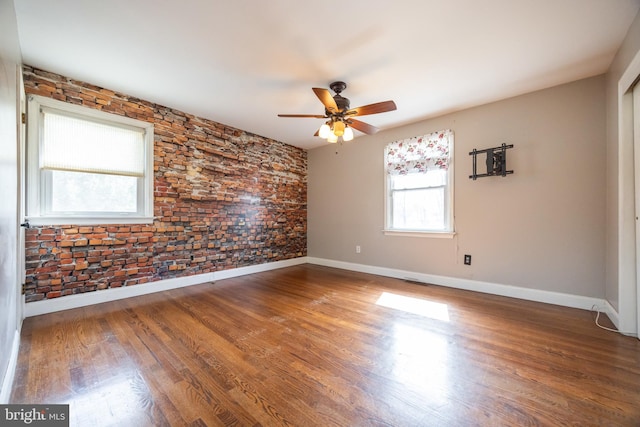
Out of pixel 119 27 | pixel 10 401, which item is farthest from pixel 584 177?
pixel 10 401

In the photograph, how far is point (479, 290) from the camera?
10.9 feet

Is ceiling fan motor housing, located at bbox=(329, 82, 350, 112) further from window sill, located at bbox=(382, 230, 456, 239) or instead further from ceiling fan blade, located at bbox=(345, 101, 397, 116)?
window sill, located at bbox=(382, 230, 456, 239)

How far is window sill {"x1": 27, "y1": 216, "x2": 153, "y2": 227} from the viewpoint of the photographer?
2.54m

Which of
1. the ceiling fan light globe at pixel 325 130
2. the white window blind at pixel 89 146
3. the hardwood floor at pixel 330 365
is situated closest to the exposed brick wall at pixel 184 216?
the white window blind at pixel 89 146

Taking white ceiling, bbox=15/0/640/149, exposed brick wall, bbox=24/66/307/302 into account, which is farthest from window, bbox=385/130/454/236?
exposed brick wall, bbox=24/66/307/302

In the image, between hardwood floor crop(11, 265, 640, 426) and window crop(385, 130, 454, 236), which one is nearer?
hardwood floor crop(11, 265, 640, 426)

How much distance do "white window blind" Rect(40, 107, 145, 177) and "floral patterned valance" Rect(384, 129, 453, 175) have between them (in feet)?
12.0

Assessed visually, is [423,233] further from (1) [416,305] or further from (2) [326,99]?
(2) [326,99]

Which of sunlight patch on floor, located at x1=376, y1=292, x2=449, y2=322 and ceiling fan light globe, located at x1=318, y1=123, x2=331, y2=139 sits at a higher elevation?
ceiling fan light globe, located at x1=318, y1=123, x2=331, y2=139

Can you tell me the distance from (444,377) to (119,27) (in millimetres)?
3488

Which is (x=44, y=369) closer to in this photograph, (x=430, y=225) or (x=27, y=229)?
(x=27, y=229)

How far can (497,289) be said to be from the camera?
3203mm

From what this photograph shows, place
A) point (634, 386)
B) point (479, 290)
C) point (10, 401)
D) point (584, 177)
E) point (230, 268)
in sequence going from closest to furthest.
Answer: point (10, 401) < point (634, 386) < point (584, 177) < point (479, 290) < point (230, 268)

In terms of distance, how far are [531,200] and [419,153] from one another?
1528 millimetres
